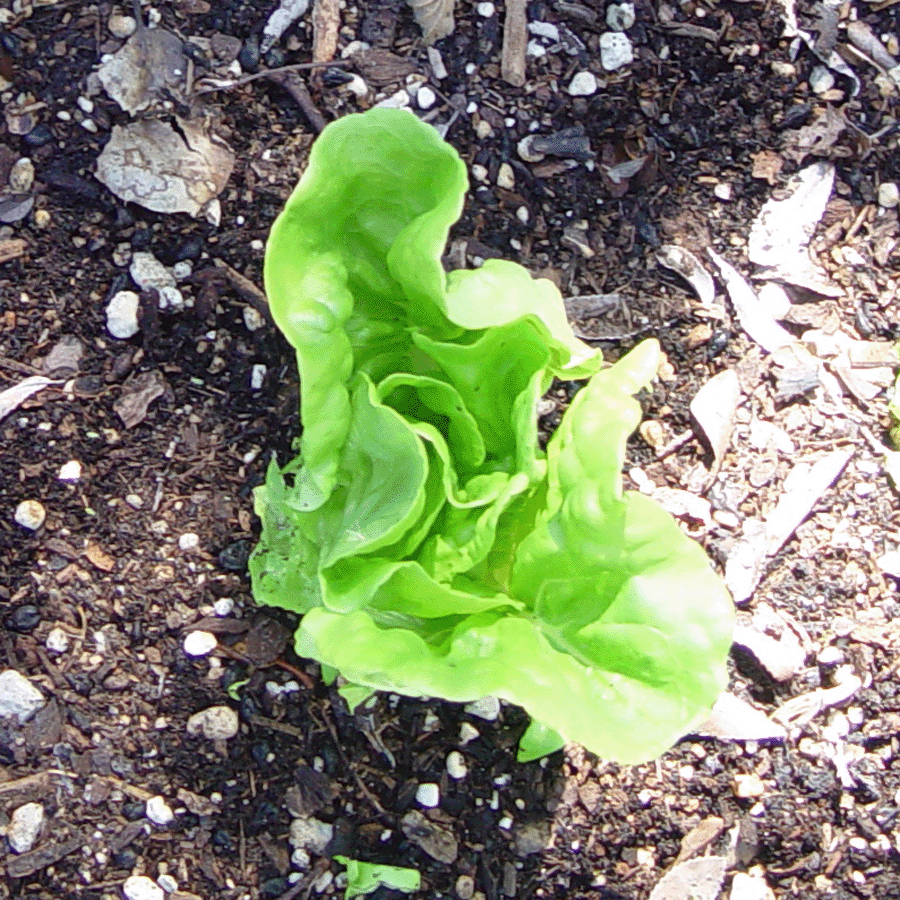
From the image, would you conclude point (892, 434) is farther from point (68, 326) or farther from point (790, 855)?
point (68, 326)

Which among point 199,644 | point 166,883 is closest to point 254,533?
point 199,644

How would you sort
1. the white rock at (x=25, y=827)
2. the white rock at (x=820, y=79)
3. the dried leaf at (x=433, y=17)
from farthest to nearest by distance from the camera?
the white rock at (x=820, y=79)
the dried leaf at (x=433, y=17)
the white rock at (x=25, y=827)

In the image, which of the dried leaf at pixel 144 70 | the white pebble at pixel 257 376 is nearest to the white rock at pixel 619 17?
the dried leaf at pixel 144 70

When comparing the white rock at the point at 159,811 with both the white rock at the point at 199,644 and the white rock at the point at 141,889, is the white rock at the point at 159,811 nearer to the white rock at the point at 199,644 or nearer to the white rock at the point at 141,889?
the white rock at the point at 141,889

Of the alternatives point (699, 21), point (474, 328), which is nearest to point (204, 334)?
point (474, 328)

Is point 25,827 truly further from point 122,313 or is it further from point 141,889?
point 122,313

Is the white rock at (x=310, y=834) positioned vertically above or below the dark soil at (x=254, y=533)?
below

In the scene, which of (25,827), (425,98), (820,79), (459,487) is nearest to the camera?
(459,487)
